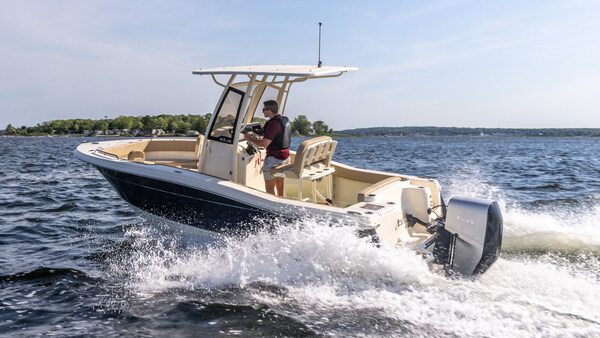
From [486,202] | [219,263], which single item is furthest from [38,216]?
[486,202]

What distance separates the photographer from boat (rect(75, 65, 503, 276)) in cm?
494

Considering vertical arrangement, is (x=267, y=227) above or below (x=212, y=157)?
below

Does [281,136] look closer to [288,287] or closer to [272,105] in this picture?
[272,105]

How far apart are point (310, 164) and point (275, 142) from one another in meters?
0.52

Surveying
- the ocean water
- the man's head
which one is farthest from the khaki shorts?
the ocean water

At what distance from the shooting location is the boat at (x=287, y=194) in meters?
4.94

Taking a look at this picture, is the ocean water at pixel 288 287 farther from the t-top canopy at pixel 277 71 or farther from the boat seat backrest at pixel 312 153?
the t-top canopy at pixel 277 71

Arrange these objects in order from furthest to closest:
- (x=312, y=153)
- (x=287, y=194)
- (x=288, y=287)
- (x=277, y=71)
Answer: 1. (x=287, y=194)
2. (x=312, y=153)
3. (x=277, y=71)
4. (x=288, y=287)

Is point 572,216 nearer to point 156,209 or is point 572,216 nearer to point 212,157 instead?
point 212,157

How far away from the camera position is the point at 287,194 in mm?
6465

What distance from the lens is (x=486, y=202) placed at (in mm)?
5023

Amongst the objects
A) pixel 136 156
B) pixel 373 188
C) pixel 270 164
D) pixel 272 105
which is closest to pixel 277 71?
pixel 272 105

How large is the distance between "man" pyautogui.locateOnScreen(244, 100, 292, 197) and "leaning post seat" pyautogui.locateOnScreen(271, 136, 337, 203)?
121 millimetres

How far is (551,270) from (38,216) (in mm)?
8356
